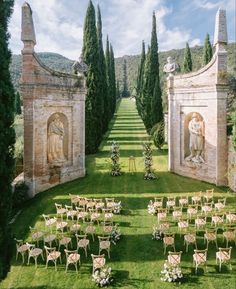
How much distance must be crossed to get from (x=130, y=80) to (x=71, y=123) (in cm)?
10149

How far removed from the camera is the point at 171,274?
9812 mm

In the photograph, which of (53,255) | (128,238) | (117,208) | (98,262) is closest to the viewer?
(98,262)

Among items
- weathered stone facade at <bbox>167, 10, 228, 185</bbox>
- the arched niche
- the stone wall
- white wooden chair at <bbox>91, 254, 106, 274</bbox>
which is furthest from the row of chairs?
the arched niche

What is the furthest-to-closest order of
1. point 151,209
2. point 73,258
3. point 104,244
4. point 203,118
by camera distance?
point 203,118, point 151,209, point 104,244, point 73,258

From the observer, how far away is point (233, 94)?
85.9 ft

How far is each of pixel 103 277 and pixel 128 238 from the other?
→ 2.97m

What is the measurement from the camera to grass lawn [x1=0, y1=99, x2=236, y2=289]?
9.81 meters

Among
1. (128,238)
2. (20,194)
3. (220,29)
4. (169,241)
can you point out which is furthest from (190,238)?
(220,29)

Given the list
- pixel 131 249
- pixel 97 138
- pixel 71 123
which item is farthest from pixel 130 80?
pixel 131 249

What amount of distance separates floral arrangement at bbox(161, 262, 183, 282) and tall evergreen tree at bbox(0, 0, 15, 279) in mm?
4652

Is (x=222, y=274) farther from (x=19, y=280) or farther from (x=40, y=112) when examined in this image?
(x=40, y=112)

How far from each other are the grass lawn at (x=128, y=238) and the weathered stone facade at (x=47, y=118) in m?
0.98

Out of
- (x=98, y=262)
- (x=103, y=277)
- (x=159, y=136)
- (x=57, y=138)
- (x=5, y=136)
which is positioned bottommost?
(x=103, y=277)

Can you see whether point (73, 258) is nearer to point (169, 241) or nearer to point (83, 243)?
point (83, 243)
